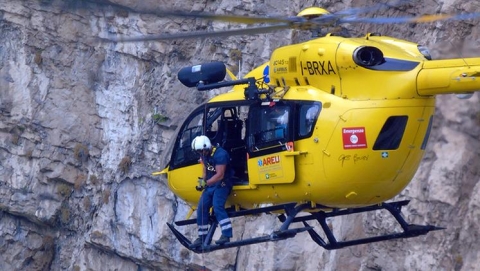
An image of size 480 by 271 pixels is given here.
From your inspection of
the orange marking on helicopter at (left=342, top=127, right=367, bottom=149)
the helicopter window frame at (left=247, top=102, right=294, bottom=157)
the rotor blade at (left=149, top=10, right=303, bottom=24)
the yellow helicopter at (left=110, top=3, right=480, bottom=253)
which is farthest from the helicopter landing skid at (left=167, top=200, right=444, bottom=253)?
the rotor blade at (left=149, top=10, right=303, bottom=24)

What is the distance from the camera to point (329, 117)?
31.6ft

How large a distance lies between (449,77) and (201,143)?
3037 millimetres

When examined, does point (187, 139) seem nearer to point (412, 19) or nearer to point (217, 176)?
point (217, 176)

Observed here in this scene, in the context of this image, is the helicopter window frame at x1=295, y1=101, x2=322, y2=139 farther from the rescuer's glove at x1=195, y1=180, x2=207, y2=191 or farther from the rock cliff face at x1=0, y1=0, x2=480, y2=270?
the rock cliff face at x1=0, y1=0, x2=480, y2=270

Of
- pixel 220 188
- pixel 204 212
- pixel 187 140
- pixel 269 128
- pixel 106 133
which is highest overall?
pixel 269 128

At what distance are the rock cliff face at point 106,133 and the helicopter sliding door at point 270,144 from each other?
3963 mm

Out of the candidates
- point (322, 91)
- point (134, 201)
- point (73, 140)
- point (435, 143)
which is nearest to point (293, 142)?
point (322, 91)

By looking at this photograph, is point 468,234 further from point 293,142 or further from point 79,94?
point 79,94

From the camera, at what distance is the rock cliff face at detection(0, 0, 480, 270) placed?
629 inches

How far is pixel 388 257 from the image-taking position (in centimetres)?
1350

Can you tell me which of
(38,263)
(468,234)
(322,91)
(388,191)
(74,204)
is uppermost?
(322,91)

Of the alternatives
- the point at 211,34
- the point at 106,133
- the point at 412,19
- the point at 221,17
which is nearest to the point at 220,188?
the point at 211,34

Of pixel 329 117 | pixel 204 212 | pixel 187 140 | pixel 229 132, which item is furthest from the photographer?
pixel 187 140

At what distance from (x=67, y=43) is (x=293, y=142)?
398 inches
